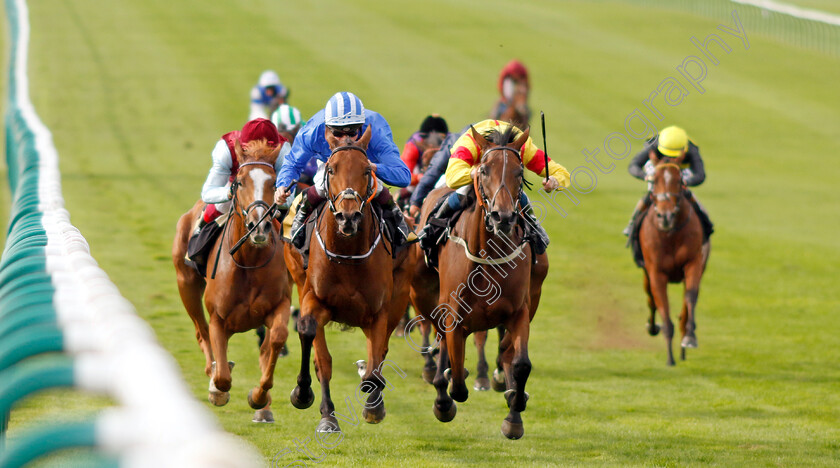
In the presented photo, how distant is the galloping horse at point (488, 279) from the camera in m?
7.08

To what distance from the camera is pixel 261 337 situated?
957cm

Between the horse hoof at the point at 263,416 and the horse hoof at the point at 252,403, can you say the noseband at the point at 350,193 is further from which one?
the horse hoof at the point at 263,416

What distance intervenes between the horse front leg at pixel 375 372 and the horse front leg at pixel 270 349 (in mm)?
591

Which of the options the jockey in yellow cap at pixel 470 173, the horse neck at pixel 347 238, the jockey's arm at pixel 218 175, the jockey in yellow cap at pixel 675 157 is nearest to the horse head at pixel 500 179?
the jockey in yellow cap at pixel 470 173

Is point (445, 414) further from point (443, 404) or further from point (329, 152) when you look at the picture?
point (329, 152)

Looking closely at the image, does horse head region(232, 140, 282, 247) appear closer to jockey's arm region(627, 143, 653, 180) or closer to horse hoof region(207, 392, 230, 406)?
horse hoof region(207, 392, 230, 406)

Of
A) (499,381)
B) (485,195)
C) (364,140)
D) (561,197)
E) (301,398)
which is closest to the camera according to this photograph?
(485,195)

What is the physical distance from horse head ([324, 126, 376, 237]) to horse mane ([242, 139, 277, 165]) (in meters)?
0.70

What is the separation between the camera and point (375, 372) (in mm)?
7523

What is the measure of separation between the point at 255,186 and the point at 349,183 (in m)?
0.87

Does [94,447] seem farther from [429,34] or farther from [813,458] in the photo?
[429,34]

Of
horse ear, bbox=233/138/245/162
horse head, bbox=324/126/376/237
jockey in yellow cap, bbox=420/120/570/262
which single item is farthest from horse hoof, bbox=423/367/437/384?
horse ear, bbox=233/138/245/162

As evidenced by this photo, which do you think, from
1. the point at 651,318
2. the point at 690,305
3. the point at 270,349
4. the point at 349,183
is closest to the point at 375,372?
the point at 270,349

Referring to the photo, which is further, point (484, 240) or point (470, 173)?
point (470, 173)
